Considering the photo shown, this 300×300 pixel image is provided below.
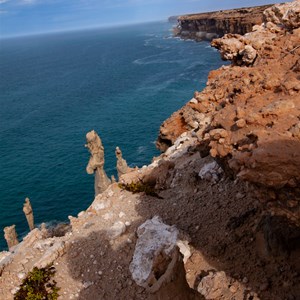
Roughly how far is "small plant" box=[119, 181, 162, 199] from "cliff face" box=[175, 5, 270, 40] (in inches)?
3941

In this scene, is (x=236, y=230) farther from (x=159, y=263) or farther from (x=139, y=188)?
(x=139, y=188)

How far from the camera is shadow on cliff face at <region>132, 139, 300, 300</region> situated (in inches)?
412

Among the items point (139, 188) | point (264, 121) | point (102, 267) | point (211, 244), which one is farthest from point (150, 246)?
point (264, 121)

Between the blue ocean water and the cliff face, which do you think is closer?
the blue ocean water

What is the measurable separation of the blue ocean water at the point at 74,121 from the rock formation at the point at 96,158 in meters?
15.0

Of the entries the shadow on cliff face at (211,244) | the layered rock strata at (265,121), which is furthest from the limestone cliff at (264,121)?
the shadow on cliff face at (211,244)

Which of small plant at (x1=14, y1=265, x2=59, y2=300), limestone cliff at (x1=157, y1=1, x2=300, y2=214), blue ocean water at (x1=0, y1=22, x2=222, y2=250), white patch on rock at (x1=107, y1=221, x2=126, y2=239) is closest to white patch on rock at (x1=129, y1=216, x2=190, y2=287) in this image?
white patch on rock at (x1=107, y1=221, x2=126, y2=239)

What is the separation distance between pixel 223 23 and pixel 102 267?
146 m

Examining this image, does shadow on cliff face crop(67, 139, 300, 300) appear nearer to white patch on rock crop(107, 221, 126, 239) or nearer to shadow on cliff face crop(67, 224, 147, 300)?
shadow on cliff face crop(67, 224, 147, 300)

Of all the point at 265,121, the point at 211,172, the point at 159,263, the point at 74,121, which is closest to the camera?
the point at 265,121

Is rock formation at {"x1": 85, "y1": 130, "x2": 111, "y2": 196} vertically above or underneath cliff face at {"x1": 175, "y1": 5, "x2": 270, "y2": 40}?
underneath

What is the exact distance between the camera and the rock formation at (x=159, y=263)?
30.7 feet

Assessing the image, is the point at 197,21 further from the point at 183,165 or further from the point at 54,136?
the point at 183,165

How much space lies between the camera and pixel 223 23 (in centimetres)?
14500
